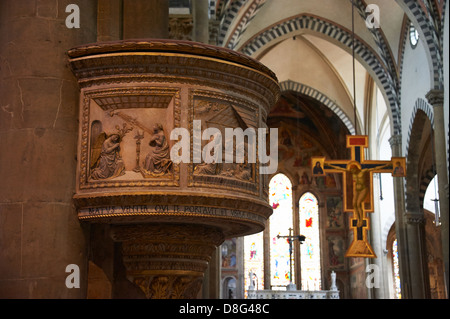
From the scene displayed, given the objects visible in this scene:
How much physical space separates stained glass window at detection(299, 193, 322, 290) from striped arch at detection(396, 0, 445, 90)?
13.9 meters

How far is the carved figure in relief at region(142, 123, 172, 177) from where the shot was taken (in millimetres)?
4320

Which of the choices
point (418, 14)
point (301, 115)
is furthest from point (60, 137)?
point (301, 115)

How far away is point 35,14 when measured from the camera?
14.9ft

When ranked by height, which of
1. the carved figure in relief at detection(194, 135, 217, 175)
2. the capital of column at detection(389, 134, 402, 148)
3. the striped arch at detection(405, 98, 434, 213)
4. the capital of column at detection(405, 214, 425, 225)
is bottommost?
the carved figure in relief at detection(194, 135, 217, 175)

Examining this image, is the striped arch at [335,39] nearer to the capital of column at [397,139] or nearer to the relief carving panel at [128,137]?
the capital of column at [397,139]

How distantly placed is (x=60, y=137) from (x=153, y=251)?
1018 millimetres

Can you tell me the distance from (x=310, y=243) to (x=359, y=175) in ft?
44.1

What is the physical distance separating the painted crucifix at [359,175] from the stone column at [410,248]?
3.53 m

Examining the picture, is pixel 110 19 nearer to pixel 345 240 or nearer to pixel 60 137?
pixel 60 137

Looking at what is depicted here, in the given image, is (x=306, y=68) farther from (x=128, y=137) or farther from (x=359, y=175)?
(x=128, y=137)

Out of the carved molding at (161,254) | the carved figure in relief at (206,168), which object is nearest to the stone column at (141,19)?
the carved figure in relief at (206,168)

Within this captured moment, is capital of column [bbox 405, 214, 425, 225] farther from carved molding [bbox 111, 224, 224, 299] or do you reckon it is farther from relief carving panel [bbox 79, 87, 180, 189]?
relief carving panel [bbox 79, 87, 180, 189]

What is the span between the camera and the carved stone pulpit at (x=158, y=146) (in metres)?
4.29

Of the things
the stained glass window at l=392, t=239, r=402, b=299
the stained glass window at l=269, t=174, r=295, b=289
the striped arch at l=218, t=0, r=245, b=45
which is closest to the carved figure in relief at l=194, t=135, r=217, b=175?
the striped arch at l=218, t=0, r=245, b=45
